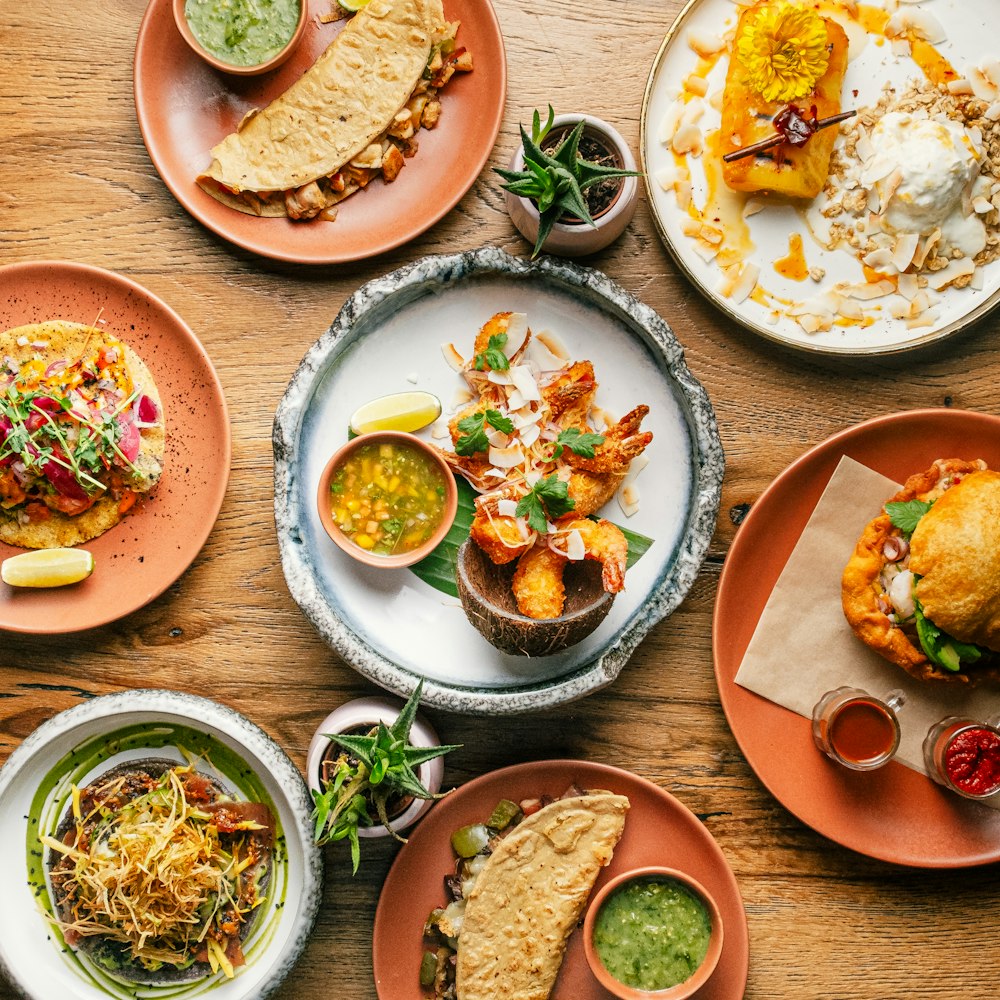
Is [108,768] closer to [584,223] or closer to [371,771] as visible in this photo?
[371,771]

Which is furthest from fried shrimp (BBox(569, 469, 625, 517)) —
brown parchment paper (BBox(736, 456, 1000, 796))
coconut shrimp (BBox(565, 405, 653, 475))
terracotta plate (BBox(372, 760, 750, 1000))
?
terracotta plate (BBox(372, 760, 750, 1000))

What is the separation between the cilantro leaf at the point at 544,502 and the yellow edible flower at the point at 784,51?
138 cm

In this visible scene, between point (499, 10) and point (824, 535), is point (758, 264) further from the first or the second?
point (499, 10)

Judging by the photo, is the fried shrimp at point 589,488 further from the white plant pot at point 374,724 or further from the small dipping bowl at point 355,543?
the white plant pot at point 374,724

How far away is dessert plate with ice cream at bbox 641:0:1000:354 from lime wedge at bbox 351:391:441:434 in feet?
3.01

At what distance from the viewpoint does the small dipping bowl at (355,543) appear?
9.06 feet

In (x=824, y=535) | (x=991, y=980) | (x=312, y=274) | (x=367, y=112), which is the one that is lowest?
(x=991, y=980)

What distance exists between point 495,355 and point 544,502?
473 mm

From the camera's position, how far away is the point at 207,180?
9.63 feet

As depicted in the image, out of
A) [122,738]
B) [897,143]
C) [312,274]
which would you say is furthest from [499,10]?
[122,738]

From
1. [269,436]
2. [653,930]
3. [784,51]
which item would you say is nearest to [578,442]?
[269,436]

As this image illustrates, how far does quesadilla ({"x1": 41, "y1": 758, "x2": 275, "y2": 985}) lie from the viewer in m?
2.71

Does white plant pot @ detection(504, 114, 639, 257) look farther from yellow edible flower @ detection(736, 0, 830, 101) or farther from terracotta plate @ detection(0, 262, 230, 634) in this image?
terracotta plate @ detection(0, 262, 230, 634)

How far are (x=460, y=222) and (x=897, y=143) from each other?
139 centimetres
